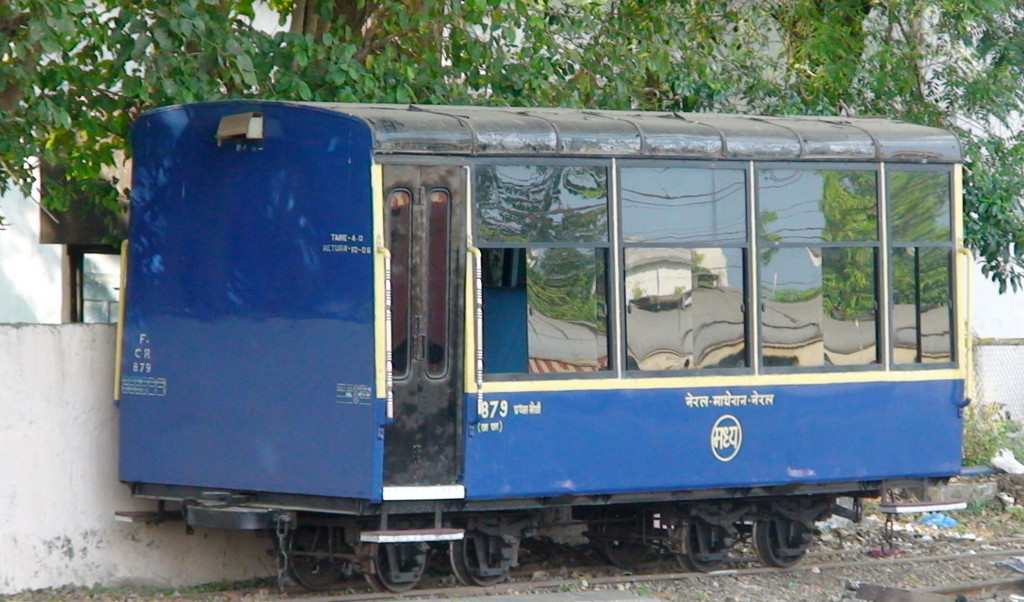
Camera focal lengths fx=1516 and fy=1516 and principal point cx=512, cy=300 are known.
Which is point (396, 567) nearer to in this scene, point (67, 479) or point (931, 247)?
point (67, 479)

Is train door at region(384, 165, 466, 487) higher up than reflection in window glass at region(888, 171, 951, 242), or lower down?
lower down

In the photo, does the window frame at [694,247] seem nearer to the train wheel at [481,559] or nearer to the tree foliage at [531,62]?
the train wheel at [481,559]

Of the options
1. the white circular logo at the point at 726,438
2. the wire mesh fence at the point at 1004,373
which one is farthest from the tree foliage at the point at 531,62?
the white circular logo at the point at 726,438

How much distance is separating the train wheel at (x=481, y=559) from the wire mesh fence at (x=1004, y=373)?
8186mm

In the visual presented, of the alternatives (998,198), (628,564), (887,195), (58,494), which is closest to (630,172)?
(887,195)

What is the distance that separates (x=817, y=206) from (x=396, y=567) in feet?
11.8

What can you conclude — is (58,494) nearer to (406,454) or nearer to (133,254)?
(133,254)

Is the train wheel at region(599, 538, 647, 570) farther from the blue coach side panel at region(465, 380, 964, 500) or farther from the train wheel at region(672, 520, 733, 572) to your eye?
the blue coach side panel at region(465, 380, 964, 500)

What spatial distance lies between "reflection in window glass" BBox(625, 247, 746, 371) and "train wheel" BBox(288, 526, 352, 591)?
2.18 m

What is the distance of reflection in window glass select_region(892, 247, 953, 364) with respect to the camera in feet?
33.5

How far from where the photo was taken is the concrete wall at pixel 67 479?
9.13 meters

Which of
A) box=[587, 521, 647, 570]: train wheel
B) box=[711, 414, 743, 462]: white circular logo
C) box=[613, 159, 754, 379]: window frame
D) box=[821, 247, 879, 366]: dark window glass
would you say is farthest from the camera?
box=[587, 521, 647, 570]: train wheel

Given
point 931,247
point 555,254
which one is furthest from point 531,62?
point 931,247

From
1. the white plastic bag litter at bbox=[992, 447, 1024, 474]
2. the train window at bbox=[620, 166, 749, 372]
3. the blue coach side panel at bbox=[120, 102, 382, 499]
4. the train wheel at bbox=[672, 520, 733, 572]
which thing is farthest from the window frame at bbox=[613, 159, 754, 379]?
the white plastic bag litter at bbox=[992, 447, 1024, 474]
